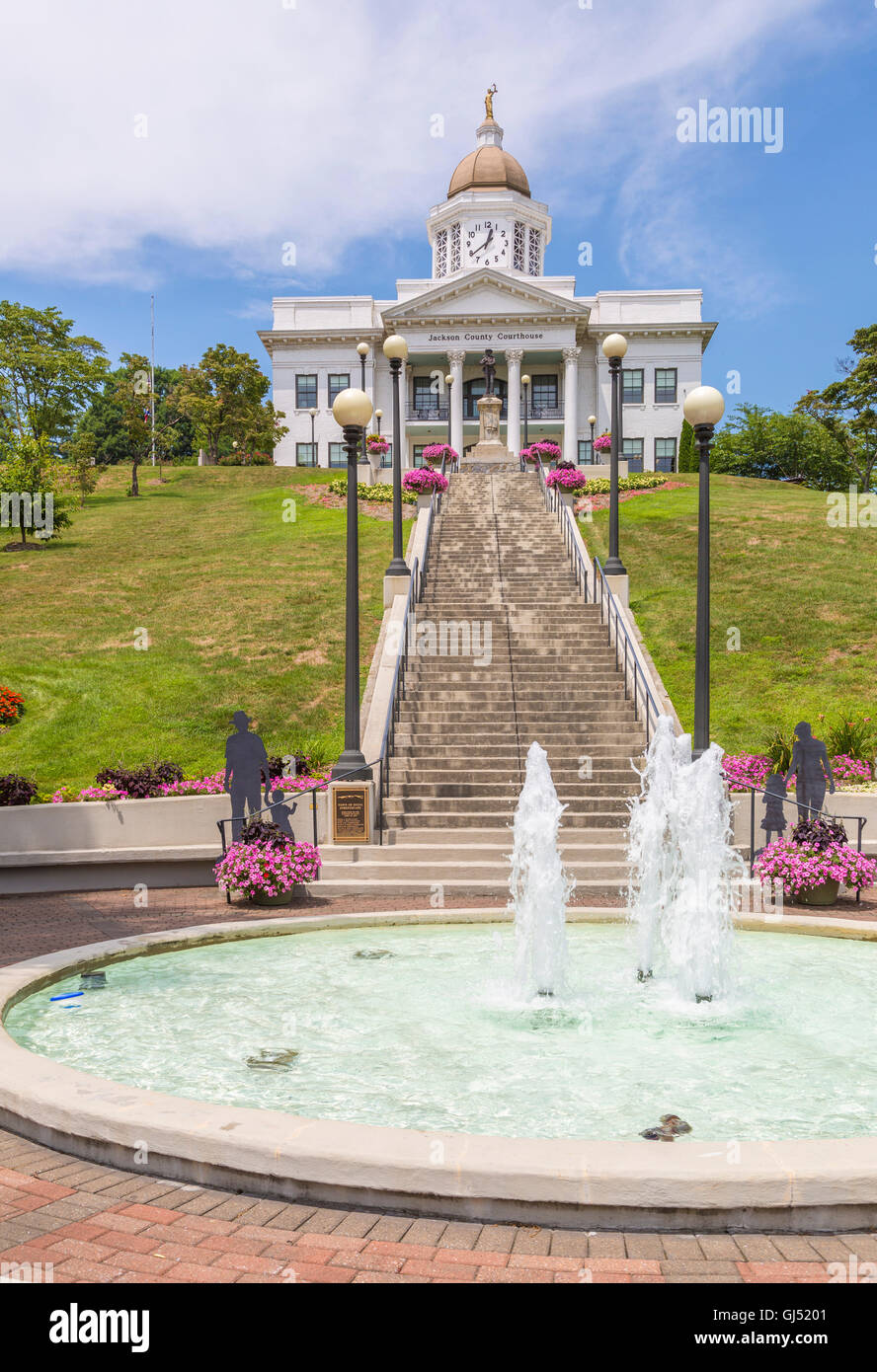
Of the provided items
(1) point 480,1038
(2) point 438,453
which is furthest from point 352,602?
(2) point 438,453

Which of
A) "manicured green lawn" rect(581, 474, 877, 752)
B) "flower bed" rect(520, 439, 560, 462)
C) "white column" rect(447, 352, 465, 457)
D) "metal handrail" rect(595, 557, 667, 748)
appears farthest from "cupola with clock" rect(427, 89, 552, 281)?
"metal handrail" rect(595, 557, 667, 748)

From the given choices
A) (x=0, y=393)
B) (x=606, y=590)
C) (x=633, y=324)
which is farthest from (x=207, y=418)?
(x=606, y=590)

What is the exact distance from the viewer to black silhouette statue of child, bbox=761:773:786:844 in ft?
44.0

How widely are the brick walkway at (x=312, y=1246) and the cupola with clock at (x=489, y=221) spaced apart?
69564mm

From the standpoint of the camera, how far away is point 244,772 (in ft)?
44.2

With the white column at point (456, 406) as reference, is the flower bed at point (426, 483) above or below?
below

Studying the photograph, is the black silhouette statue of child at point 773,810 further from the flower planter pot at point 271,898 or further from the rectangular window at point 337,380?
the rectangular window at point 337,380

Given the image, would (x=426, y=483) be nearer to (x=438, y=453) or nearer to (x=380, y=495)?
(x=380, y=495)

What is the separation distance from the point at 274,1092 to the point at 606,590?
1649cm

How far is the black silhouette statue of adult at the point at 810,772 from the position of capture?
13.5 metres

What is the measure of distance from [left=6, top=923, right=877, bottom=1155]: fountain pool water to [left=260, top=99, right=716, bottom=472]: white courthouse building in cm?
5536

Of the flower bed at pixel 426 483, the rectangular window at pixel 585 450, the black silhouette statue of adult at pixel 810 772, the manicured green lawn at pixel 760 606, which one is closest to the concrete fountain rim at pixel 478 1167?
the black silhouette statue of adult at pixel 810 772

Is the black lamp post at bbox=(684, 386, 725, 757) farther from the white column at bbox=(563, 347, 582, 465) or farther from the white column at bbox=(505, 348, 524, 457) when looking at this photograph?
the white column at bbox=(563, 347, 582, 465)
